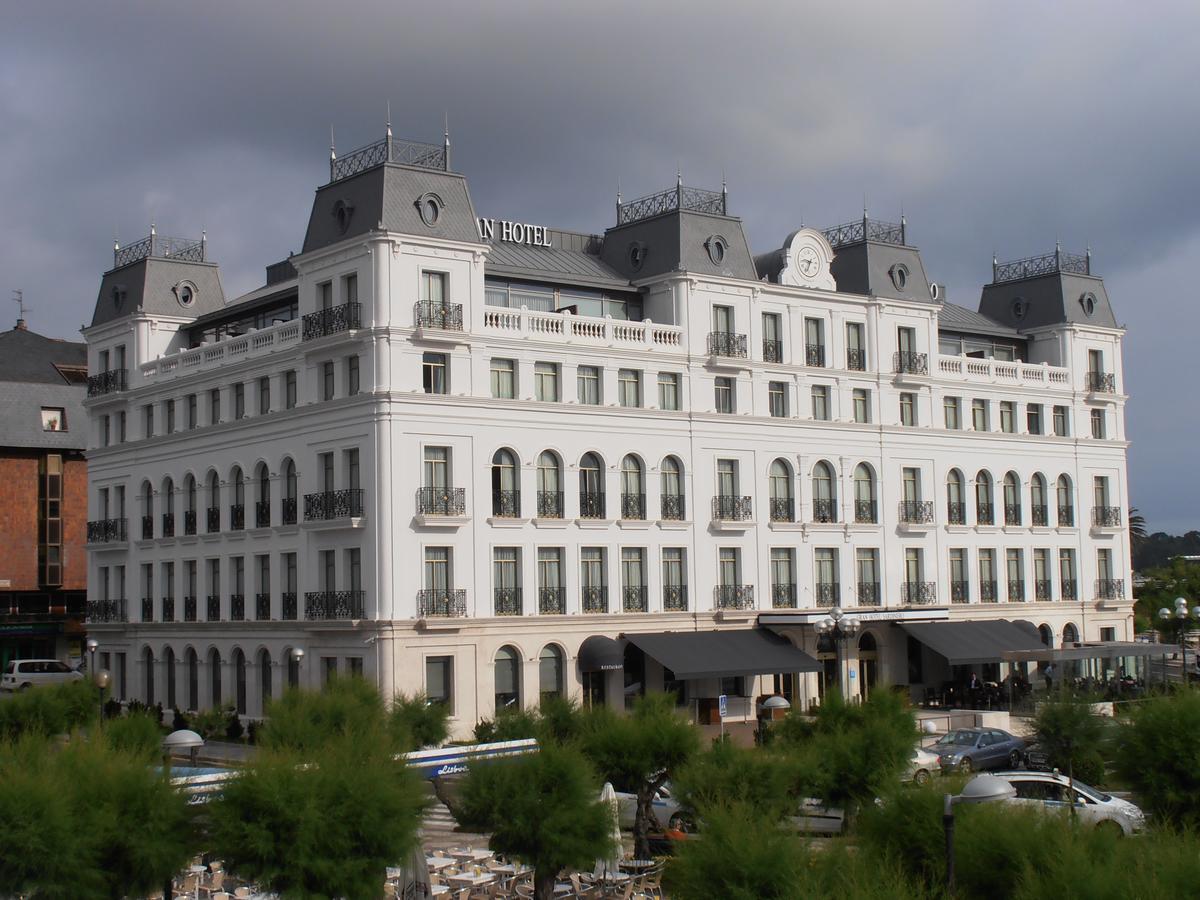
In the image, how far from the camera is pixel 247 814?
2331 cm

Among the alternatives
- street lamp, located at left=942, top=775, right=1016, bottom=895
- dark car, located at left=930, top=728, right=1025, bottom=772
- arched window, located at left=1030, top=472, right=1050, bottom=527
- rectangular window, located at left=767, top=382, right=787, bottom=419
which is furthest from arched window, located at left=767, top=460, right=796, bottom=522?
street lamp, located at left=942, top=775, right=1016, bottom=895

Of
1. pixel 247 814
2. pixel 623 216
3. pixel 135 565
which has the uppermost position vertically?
pixel 623 216

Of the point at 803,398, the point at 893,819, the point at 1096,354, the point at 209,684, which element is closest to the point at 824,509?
the point at 803,398

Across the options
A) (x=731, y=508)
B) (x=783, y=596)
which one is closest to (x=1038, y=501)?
(x=783, y=596)

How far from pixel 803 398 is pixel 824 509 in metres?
4.35

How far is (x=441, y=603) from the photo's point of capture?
5150 cm

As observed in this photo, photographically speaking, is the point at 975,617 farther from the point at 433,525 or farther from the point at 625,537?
the point at 433,525

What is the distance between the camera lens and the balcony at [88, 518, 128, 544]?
64125 mm

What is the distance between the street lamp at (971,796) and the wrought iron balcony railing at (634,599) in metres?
34.3

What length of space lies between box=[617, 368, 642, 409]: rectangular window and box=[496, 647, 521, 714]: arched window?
31.8 ft

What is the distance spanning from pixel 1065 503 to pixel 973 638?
10.4 metres

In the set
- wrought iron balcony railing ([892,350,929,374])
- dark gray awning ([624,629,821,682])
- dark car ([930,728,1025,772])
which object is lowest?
dark car ([930,728,1025,772])

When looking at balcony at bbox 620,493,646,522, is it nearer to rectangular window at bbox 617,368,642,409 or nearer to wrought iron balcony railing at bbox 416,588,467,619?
rectangular window at bbox 617,368,642,409

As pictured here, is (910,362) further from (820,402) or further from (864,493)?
(864,493)
